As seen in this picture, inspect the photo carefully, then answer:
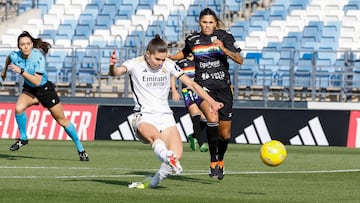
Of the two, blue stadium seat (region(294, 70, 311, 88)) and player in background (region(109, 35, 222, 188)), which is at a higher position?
player in background (region(109, 35, 222, 188))

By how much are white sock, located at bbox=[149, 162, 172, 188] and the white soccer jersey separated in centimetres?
86

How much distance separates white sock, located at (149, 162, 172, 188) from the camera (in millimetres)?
11875

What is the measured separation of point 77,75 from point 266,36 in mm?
6960

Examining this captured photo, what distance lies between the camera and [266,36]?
3525cm

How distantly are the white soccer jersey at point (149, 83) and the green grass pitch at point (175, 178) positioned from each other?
1037 mm

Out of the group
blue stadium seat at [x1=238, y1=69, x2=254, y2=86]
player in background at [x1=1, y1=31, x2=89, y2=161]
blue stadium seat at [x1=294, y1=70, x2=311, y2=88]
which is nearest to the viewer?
player in background at [x1=1, y1=31, x2=89, y2=161]

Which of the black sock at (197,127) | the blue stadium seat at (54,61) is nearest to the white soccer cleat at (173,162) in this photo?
the black sock at (197,127)

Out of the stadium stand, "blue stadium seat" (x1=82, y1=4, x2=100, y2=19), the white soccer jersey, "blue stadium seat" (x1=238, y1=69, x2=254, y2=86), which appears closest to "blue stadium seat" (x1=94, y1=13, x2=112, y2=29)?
the stadium stand

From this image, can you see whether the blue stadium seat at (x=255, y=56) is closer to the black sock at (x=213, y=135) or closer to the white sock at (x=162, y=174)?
the black sock at (x=213, y=135)

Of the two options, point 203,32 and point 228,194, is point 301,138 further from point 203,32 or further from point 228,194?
point 228,194

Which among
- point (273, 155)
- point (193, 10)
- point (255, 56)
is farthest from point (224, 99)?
point (193, 10)

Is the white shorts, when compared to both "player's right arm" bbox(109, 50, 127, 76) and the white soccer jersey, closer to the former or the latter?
the white soccer jersey

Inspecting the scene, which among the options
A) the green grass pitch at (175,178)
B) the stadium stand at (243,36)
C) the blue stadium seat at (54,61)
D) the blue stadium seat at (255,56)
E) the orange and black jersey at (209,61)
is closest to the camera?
the green grass pitch at (175,178)

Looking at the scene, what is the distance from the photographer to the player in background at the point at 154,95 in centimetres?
1228
